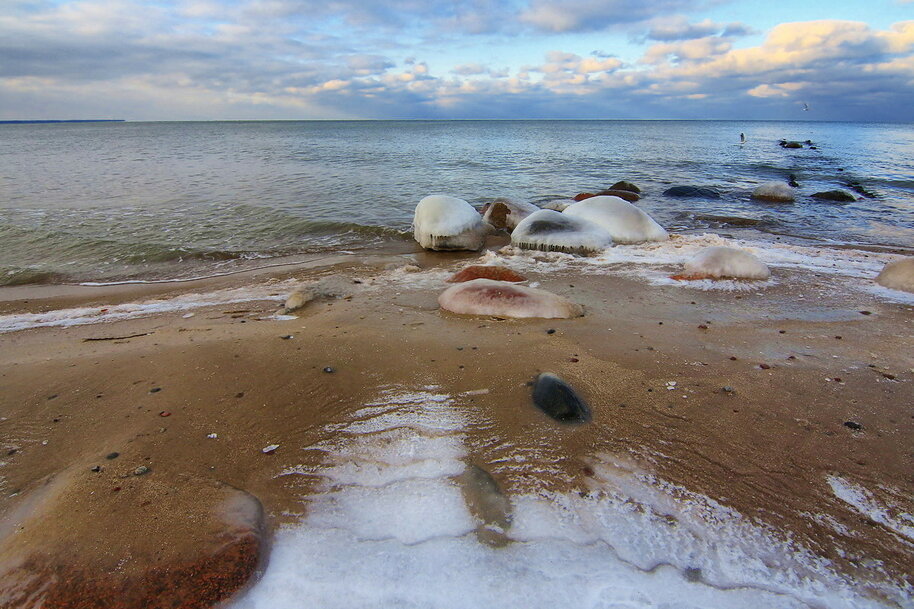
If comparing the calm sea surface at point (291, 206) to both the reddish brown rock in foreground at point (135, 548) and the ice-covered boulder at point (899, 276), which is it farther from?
the reddish brown rock in foreground at point (135, 548)

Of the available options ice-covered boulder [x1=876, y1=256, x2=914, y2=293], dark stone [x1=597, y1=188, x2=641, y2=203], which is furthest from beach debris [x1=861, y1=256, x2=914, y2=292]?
dark stone [x1=597, y1=188, x2=641, y2=203]

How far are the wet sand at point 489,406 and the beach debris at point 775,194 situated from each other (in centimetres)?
966

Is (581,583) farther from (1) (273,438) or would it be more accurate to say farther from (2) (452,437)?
(1) (273,438)

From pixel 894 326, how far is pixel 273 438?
5136 mm

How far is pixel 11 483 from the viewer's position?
8.05 feet

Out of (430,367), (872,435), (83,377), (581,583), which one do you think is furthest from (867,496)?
(83,377)

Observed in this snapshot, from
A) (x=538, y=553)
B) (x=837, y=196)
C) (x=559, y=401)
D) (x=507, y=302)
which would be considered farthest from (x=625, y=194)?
(x=538, y=553)

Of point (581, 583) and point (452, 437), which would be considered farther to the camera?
point (452, 437)

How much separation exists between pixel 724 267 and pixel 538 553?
4.94m

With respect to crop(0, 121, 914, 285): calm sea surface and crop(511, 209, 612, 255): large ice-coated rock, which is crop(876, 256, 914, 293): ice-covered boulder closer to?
crop(511, 209, 612, 255): large ice-coated rock

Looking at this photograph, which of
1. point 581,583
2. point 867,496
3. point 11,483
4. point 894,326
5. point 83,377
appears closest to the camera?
point 581,583

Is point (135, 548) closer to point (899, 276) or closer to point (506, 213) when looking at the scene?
point (899, 276)

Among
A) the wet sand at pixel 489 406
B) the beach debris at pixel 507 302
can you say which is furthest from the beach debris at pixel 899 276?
the beach debris at pixel 507 302

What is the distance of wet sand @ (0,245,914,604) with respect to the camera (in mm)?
2207
